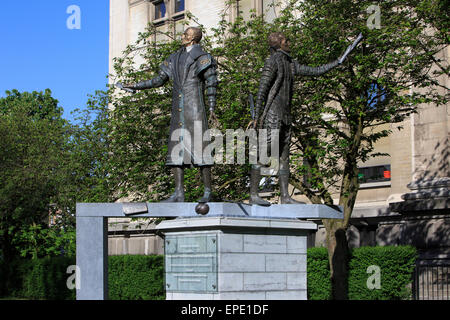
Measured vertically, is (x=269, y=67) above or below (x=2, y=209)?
above

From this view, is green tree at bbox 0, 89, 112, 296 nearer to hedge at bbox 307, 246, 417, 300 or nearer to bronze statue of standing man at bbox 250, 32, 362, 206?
hedge at bbox 307, 246, 417, 300

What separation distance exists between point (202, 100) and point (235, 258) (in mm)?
2970

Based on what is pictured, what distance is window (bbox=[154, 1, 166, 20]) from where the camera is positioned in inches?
1743

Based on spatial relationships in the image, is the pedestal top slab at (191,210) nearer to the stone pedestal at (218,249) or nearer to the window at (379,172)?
the stone pedestal at (218,249)

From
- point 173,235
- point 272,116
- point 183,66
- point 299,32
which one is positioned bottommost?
point 173,235

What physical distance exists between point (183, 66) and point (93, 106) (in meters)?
18.7

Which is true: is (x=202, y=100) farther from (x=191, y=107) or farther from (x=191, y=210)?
(x=191, y=210)

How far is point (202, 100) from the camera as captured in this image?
13016mm

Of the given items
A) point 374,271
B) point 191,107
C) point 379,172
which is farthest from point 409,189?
point 191,107

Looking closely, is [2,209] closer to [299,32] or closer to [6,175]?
[6,175]

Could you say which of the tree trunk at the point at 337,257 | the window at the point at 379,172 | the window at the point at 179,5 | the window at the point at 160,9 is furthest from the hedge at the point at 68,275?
the window at the point at 160,9

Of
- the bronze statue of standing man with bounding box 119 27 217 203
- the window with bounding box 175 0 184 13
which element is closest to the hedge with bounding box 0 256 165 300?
the window with bounding box 175 0 184 13
